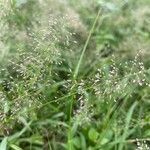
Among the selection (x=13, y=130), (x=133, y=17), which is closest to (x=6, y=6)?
(x=13, y=130)

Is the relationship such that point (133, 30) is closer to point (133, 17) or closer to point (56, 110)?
point (133, 17)

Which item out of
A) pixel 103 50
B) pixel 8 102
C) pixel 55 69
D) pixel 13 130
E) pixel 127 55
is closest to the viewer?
pixel 8 102

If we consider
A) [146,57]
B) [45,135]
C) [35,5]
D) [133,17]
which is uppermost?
[35,5]

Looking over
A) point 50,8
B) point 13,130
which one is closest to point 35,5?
point 50,8

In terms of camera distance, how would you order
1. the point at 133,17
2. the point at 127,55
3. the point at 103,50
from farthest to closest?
1. the point at 133,17
2. the point at 103,50
3. the point at 127,55

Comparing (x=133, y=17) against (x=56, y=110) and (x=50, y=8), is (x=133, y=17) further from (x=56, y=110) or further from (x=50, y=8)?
(x=56, y=110)

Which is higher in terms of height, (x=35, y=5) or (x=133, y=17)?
(x=35, y=5)

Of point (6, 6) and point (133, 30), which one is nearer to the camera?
point (6, 6)
